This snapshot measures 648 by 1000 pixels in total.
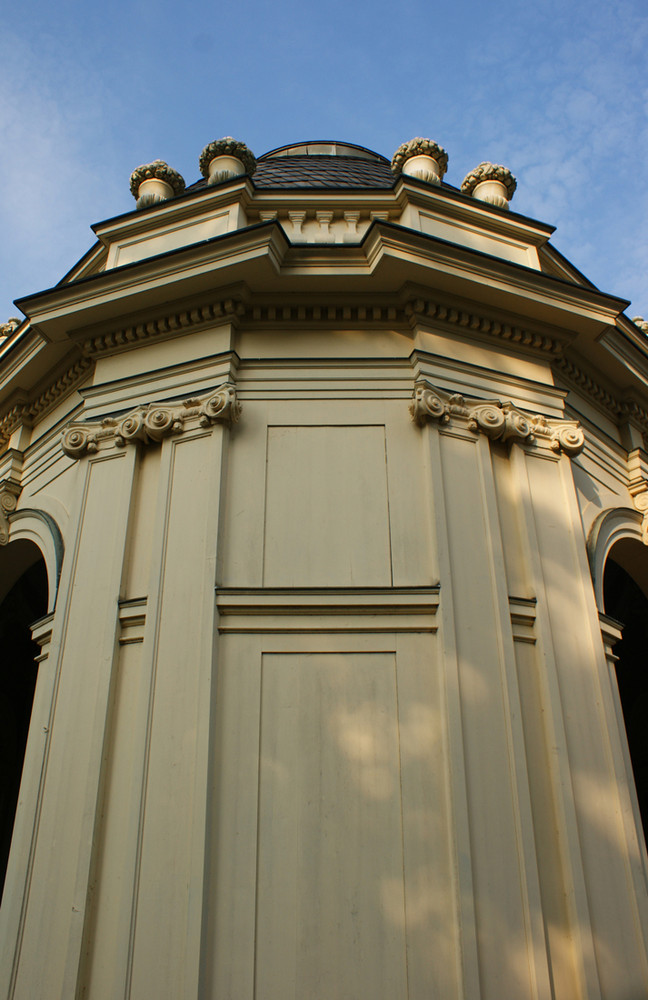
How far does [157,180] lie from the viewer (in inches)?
423

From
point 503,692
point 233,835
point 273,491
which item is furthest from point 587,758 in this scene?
point 273,491

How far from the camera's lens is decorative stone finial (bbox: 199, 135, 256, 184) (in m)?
10.3

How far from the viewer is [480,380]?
29.1ft

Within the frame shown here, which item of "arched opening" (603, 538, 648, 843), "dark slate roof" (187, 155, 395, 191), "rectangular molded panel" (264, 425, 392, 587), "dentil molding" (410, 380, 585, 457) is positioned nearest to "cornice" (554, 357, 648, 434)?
"dentil molding" (410, 380, 585, 457)

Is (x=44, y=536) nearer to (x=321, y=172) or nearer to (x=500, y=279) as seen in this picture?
(x=500, y=279)

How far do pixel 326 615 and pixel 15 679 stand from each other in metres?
7.35

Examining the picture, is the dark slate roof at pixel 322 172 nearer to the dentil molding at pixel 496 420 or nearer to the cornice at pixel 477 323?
the cornice at pixel 477 323

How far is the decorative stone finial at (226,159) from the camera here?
1028 cm

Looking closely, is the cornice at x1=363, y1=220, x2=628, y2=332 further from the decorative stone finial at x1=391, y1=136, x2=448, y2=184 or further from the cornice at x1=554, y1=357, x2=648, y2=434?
the decorative stone finial at x1=391, y1=136, x2=448, y2=184

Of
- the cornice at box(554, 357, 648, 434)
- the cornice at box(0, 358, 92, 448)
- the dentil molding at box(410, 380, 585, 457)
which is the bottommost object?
the dentil molding at box(410, 380, 585, 457)

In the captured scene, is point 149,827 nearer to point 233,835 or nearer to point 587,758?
point 233,835

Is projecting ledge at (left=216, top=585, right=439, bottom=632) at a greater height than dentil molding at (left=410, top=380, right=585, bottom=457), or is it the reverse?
dentil molding at (left=410, top=380, right=585, bottom=457)

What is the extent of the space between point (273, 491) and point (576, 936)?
14.7ft

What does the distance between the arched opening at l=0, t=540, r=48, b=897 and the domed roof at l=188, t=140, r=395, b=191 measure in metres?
6.31
